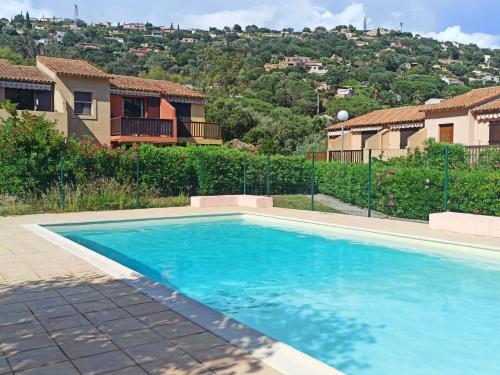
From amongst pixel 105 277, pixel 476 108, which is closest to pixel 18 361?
pixel 105 277

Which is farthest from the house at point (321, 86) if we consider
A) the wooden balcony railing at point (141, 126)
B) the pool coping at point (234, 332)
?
the pool coping at point (234, 332)

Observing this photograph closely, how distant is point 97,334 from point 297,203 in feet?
51.9

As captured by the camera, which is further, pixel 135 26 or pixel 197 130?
pixel 135 26

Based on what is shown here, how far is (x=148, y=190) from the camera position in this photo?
20.1 metres

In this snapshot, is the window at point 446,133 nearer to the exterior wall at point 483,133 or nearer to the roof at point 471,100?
the roof at point 471,100

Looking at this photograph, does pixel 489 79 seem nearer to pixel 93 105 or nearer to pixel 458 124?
pixel 458 124

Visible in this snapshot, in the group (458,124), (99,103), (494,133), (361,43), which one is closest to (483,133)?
(494,133)

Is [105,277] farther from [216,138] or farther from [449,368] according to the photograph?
[216,138]

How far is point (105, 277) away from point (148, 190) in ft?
42.1

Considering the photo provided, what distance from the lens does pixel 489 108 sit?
83.4 ft

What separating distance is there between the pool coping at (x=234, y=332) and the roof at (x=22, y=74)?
2029cm

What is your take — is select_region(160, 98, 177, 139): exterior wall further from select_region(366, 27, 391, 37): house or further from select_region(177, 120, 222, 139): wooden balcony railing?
select_region(366, 27, 391, 37): house

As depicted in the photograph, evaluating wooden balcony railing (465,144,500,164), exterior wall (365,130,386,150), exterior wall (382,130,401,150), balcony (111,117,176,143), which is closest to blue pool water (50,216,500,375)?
wooden balcony railing (465,144,500,164)

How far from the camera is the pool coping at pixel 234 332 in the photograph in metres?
4.17
